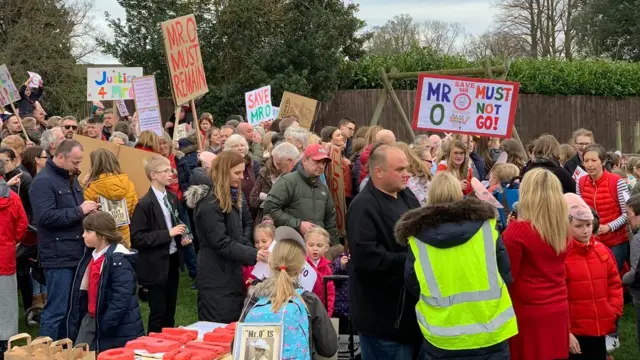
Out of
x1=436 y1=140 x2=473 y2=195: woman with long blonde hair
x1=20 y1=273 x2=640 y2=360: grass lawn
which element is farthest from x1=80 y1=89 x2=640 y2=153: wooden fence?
x1=436 y1=140 x2=473 y2=195: woman with long blonde hair

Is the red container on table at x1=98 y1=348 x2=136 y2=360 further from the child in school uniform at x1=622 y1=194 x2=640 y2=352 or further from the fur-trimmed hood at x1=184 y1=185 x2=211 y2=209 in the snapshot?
the child in school uniform at x1=622 y1=194 x2=640 y2=352

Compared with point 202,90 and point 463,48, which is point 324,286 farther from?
point 463,48

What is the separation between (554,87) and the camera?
88.0ft

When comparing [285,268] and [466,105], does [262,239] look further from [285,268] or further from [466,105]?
[466,105]

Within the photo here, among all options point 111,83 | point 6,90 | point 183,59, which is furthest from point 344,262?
point 111,83

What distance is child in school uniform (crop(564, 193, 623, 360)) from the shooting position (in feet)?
20.4

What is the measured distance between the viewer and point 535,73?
26688 mm

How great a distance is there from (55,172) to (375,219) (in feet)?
12.5

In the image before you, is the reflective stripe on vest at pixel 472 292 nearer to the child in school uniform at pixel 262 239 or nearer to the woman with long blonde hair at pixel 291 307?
the woman with long blonde hair at pixel 291 307

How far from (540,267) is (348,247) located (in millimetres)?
1542

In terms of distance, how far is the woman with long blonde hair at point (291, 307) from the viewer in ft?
16.8

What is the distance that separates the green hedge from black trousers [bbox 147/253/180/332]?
58.2 feet

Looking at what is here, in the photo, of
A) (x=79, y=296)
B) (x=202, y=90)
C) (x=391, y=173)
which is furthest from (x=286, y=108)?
(x=391, y=173)

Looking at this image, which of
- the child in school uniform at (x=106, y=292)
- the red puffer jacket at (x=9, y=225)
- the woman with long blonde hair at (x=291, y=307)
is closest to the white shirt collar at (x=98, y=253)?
the child in school uniform at (x=106, y=292)
